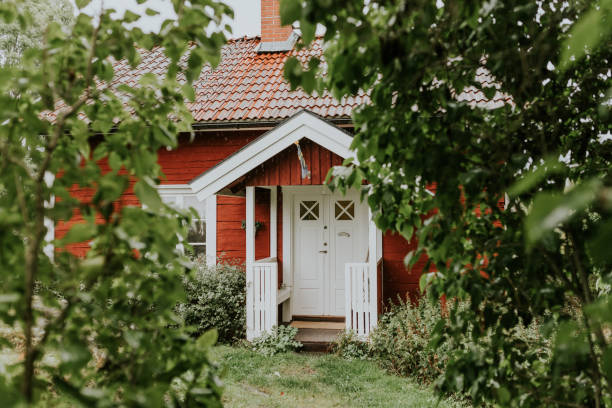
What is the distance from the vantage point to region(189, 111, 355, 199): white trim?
20.9 ft

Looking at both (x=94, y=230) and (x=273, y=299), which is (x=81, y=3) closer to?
(x=94, y=230)

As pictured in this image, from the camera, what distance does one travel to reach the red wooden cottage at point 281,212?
662 centimetres

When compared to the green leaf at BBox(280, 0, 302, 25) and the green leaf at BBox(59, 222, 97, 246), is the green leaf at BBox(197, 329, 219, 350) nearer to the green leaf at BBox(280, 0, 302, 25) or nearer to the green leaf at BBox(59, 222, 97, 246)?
the green leaf at BBox(59, 222, 97, 246)

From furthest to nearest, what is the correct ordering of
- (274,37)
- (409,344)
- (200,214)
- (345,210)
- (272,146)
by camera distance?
(274,37) < (200,214) < (345,210) < (272,146) < (409,344)

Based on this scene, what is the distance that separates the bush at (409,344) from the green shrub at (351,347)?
131mm

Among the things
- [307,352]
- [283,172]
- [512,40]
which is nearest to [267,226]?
[283,172]

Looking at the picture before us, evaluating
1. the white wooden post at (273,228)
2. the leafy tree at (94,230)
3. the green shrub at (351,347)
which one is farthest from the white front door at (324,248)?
the leafy tree at (94,230)

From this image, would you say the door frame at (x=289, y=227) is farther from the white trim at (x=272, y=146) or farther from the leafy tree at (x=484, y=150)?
the leafy tree at (x=484, y=150)

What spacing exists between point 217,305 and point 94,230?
652 centimetres

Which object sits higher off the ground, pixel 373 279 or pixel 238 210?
pixel 238 210

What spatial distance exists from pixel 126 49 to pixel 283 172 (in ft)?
18.1

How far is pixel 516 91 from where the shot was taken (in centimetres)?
166

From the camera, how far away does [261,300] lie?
6926 mm

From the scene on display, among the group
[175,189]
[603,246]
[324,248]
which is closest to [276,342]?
[324,248]
